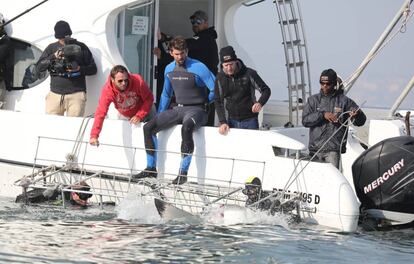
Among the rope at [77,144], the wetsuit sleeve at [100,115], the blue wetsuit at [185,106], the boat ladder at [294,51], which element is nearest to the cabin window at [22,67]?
the rope at [77,144]

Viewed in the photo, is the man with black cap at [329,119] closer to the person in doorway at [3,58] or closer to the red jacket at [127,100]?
the red jacket at [127,100]

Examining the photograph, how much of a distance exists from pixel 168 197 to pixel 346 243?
1.71 m

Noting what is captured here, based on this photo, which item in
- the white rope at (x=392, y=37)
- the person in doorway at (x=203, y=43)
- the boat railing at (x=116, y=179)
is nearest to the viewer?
the boat railing at (x=116, y=179)

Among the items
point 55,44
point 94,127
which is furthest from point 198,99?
point 55,44

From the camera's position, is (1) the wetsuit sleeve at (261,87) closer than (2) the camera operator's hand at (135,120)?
Yes

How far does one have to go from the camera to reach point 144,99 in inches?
360

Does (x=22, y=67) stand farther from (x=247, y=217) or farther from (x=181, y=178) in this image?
(x=247, y=217)

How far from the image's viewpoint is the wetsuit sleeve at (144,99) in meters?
9.09

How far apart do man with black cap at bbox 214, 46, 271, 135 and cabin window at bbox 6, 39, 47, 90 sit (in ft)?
7.43

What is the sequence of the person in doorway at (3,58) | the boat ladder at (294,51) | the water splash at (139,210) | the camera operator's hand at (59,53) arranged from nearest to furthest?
1. the water splash at (139,210)
2. the camera operator's hand at (59,53)
3. the person in doorway at (3,58)
4. the boat ladder at (294,51)

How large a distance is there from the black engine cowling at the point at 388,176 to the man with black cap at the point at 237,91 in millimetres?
1191

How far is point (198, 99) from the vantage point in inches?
356

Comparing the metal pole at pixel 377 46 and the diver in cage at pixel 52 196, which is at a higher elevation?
the metal pole at pixel 377 46

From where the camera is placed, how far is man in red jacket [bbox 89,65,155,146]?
8.90 m
